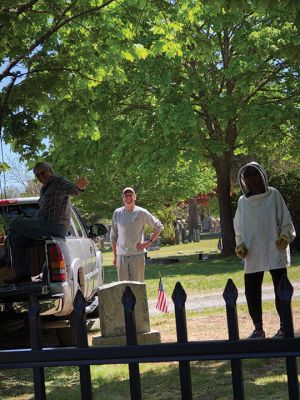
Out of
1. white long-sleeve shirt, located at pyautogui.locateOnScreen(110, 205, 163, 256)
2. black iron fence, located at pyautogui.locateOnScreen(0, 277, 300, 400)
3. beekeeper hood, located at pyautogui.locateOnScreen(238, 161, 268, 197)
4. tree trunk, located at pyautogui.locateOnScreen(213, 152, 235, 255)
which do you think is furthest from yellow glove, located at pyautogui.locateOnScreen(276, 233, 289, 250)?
tree trunk, located at pyautogui.locateOnScreen(213, 152, 235, 255)

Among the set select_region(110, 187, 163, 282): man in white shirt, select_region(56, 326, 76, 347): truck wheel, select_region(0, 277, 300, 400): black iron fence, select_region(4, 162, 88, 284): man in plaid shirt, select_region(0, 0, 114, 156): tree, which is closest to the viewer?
select_region(0, 277, 300, 400): black iron fence

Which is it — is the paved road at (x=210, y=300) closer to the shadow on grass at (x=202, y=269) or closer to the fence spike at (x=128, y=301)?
the shadow on grass at (x=202, y=269)

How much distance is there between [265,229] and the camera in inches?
246

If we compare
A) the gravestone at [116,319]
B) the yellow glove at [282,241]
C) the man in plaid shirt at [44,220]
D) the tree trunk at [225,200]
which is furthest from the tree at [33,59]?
the tree trunk at [225,200]

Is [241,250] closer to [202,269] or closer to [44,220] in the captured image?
[44,220]

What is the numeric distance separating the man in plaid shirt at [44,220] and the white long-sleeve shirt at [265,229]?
202 centimetres

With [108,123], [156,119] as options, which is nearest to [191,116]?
[156,119]

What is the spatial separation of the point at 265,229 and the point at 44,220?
105 inches

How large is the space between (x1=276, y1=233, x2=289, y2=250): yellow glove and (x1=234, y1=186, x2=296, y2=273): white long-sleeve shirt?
1.7 inches

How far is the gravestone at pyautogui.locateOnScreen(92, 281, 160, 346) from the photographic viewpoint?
282 inches

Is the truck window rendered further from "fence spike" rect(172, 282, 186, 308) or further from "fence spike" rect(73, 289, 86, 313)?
"fence spike" rect(172, 282, 186, 308)

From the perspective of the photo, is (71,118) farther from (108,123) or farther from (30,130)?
(108,123)

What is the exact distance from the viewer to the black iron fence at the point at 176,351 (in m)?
2.28

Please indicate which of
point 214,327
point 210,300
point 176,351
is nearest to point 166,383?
point 214,327
